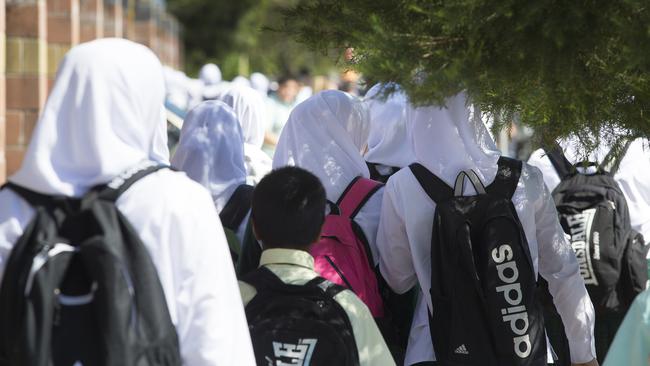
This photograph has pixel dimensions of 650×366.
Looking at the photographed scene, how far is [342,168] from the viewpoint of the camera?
4754mm

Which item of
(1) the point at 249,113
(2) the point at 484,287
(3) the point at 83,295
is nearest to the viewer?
(3) the point at 83,295

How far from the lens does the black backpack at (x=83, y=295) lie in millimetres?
2719

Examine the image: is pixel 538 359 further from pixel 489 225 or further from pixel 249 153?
pixel 249 153

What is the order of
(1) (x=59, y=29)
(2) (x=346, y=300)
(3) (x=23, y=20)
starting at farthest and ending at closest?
(1) (x=59, y=29) < (3) (x=23, y=20) < (2) (x=346, y=300)

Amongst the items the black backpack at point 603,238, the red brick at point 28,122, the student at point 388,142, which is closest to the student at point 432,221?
the black backpack at point 603,238

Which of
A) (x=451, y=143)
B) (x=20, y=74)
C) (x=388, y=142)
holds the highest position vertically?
(x=451, y=143)

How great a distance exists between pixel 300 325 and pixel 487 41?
0.97 meters

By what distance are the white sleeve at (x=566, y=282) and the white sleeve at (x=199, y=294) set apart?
1.79 m

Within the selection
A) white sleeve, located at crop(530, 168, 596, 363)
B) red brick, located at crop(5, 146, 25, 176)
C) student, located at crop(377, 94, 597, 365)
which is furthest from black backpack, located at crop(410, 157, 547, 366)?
red brick, located at crop(5, 146, 25, 176)

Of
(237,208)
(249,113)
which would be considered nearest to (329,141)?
(237,208)

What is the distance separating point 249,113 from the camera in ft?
21.6

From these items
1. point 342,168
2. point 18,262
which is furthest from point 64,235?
point 342,168

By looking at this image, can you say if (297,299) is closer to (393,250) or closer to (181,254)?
(181,254)

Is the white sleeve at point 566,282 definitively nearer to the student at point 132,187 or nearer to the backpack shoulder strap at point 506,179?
the backpack shoulder strap at point 506,179
